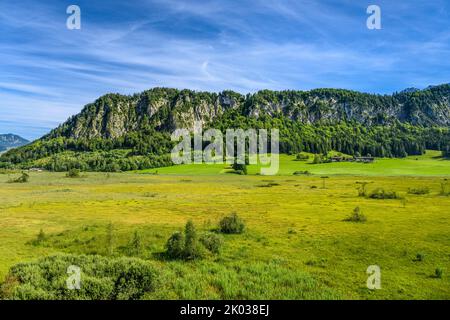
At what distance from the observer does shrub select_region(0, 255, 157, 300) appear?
2088cm

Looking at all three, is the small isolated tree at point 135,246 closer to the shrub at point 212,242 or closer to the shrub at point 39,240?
the shrub at point 212,242

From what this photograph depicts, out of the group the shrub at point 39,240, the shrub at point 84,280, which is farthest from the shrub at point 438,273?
the shrub at point 39,240

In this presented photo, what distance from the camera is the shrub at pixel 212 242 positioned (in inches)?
1289

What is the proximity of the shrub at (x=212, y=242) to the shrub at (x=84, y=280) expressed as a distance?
8529mm

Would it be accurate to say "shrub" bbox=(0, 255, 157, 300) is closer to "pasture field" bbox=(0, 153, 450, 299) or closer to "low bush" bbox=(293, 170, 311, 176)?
"pasture field" bbox=(0, 153, 450, 299)

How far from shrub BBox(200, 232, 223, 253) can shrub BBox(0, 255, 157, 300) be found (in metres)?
8.53

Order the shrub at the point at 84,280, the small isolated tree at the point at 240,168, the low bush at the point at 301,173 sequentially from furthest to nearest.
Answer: the small isolated tree at the point at 240,168 < the low bush at the point at 301,173 < the shrub at the point at 84,280

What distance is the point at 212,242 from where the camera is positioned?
33.1 metres

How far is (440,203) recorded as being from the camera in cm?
6788

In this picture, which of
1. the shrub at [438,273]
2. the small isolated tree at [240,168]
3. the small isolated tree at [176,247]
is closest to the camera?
the shrub at [438,273]

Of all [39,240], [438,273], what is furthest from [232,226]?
[438,273]
